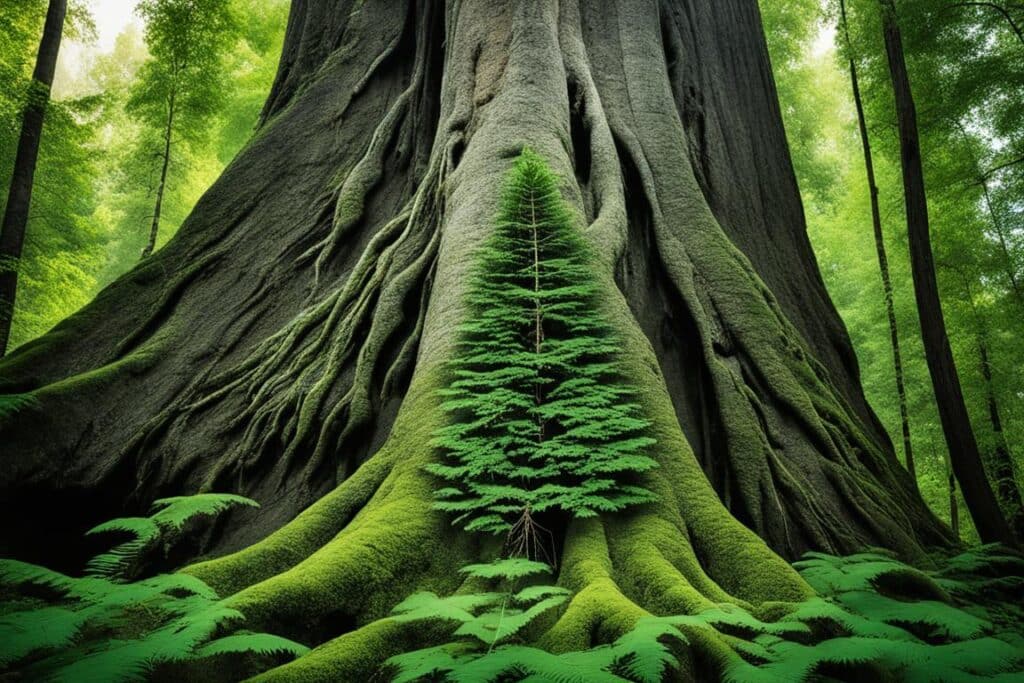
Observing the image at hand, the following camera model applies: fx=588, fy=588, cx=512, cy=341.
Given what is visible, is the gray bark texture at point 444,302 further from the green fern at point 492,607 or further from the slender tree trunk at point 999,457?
the slender tree trunk at point 999,457

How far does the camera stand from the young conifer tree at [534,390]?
2.39 metres

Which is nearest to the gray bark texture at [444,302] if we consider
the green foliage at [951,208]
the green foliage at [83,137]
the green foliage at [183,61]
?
the green foliage at [951,208]

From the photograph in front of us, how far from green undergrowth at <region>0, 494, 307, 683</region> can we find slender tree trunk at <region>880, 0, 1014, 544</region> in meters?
5.46

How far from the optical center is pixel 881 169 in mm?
10523

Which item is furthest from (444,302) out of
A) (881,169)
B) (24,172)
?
(881,169)

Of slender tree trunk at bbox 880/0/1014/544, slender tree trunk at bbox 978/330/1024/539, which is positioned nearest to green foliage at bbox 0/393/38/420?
slender tree trunk at bbox 880/0/1014/544

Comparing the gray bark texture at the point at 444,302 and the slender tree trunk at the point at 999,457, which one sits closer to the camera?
the gray bark texture at the point at 444,302

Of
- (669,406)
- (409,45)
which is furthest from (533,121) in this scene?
(409,45)

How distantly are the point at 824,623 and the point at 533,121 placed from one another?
3.34 meters

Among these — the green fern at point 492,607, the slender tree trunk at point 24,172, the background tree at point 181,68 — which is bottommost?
the green fern at point 492,607

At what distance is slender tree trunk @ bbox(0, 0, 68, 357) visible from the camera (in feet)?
23.1

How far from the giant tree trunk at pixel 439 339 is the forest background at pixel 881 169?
2608 mm

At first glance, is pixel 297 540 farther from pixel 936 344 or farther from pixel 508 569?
pixel 936 344

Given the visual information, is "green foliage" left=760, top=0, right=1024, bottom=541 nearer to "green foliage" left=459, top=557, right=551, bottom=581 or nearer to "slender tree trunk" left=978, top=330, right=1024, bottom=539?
"slender tree trunk" left=978, top=330, right=1024, bottom=539
